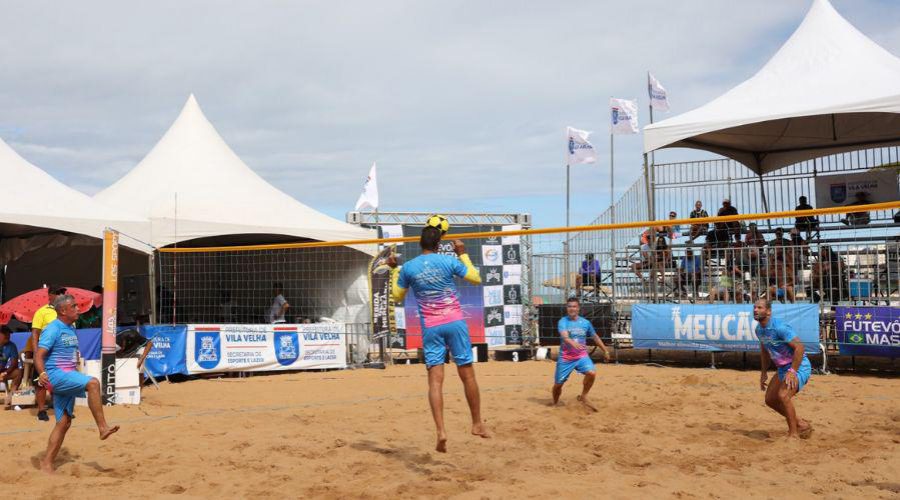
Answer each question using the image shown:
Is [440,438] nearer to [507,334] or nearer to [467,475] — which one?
[467,475]

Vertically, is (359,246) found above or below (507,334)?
above

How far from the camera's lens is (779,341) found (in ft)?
22.2

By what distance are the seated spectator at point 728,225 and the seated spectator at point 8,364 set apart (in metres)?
9.58

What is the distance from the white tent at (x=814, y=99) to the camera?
464 inches

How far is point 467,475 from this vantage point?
5305 mm

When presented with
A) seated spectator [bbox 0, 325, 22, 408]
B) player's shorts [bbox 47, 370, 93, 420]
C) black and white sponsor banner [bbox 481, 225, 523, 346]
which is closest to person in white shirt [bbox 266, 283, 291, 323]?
black and white sponsor banner [bbox 481, 225, 523, 346]

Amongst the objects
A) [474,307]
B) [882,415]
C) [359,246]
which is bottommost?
[882,415]

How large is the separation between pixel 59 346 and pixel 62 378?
10.8 inches

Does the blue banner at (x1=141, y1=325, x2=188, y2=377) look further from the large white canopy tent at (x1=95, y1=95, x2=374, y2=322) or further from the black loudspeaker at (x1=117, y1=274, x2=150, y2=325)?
the large white canopy tent at (x1=95, y1=95, x2=374, y2=322)

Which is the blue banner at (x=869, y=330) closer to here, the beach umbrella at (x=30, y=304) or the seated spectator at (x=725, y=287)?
the seated spectator at (x=725, y=287)

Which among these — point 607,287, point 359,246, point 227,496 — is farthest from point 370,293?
point 227,496

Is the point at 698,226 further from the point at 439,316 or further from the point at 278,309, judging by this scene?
the point at 439,316

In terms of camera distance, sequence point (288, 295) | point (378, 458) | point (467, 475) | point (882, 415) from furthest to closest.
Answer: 1. point (288, 295)
2. point (882, 415)
3. point (378, 458)
4. point (467, 475)

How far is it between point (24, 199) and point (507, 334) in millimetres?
8040
